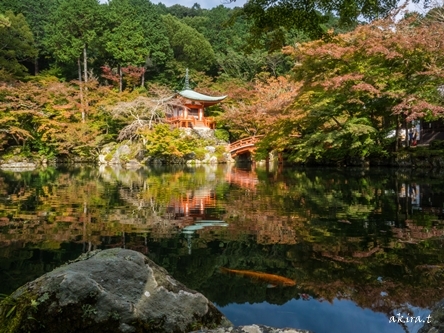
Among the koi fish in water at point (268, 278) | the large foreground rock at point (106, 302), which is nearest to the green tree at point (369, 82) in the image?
the koi fish in water at point (268, 278)

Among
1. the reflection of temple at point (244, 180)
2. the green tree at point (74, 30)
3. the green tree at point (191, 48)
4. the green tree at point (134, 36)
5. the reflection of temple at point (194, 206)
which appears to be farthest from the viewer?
the green tree at point (191, 48)

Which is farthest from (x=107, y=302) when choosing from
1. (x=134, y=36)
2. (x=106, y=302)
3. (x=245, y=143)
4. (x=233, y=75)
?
(x=233, y=75)

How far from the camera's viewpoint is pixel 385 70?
14.4 m

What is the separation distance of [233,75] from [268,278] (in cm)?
3325

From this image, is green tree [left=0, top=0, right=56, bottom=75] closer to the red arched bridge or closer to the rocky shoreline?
the red arched bridge

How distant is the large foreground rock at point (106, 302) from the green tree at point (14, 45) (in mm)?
28695

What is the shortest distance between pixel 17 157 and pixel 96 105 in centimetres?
622

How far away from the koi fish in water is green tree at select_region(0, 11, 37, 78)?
28.0m

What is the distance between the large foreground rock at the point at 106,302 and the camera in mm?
1855

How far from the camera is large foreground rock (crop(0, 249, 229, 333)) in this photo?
6.09 ft

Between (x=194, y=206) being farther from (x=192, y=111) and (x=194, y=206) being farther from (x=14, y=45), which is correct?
(x=14, y=45)

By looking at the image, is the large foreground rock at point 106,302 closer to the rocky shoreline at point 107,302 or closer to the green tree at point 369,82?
the rocky shoreline at point 107,302

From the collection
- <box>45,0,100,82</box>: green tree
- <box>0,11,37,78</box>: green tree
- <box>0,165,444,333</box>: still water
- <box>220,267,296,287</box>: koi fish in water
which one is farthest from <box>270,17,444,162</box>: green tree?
<box>0,11,37,78</box>: green tree

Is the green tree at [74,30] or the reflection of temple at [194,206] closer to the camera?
the reflection of temple at [194,206]
